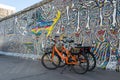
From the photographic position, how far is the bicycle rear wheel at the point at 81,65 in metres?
6.86

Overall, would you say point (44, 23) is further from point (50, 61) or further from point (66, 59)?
point (66, 59)

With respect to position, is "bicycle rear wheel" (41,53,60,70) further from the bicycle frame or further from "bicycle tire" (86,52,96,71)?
"bicycle tire" (86,52,96,71)

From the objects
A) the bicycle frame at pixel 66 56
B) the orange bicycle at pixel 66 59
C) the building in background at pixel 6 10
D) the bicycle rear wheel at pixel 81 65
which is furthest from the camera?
the building in background at pixel 6 10

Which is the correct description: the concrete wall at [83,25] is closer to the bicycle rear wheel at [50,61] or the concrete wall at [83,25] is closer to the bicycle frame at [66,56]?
the bicycle frame at [66,56]

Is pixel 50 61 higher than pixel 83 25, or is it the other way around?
pixel 83 25

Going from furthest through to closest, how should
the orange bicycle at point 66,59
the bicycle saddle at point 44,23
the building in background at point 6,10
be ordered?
the building in background at point 6,10 → the bicycle saddle at point 44,23 → the orange bicycle at point 66,59

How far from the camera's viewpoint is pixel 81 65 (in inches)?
276

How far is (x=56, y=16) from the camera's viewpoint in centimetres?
1040

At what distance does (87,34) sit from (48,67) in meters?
2.09

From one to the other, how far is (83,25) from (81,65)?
224 centimetres

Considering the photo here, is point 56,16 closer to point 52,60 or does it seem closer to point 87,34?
point 87,34

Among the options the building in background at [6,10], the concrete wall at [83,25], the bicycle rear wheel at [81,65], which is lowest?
the bicycle rear wheel at [81,65]

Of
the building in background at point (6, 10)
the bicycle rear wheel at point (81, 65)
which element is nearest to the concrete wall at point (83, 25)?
the bicycle rear wheel at point (81, 65)

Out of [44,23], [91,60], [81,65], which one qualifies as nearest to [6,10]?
[44,23]
